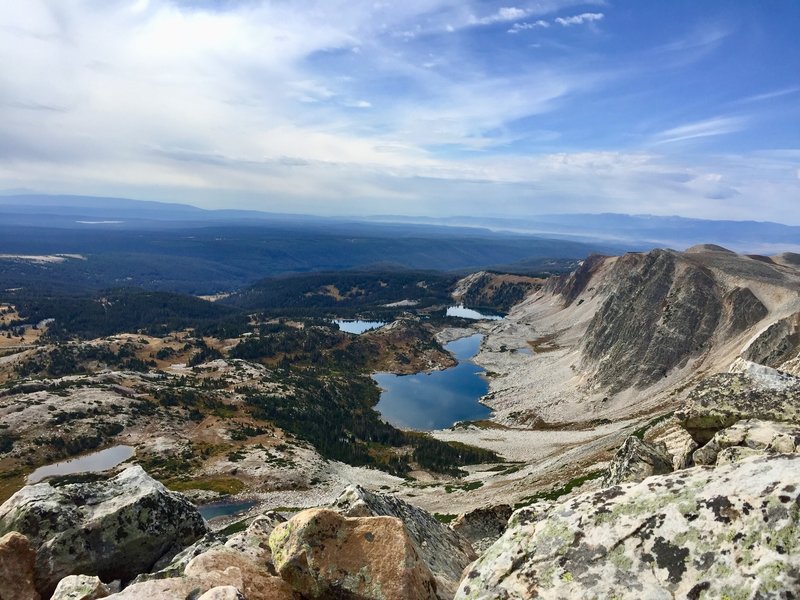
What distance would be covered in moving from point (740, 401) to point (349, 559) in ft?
47.1

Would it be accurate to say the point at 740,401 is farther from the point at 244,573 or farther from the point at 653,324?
the point at 653,324

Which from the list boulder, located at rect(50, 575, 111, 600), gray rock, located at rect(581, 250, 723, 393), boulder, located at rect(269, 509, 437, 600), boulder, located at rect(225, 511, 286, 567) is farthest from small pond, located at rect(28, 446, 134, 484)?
gray rock, located at rect(581, 250, 723, 393)

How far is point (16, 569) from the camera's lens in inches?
584

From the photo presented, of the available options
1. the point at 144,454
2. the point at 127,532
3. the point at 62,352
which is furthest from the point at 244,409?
the point at 127,532

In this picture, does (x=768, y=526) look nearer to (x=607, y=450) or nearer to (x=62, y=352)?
(x=607, y=450)

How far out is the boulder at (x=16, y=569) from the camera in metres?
14.4

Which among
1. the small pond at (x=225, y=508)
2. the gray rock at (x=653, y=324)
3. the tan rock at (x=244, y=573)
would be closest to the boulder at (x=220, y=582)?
the tan rock at (x=244, y=573)

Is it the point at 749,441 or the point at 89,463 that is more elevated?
the point at 749,441

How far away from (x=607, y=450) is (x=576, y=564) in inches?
2447

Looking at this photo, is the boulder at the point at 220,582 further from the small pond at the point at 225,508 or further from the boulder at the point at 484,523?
the small pond at the point at 225,508

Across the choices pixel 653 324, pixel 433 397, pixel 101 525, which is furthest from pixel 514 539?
pixel 433 397

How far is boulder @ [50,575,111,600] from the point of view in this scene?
40.7ft

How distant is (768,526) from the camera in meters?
7.97

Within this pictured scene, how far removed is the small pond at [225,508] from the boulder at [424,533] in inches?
2260
